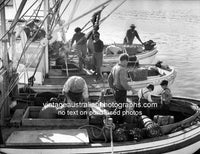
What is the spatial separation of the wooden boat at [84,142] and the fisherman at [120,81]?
45.0 inches

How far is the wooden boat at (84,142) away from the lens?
698 centimetres

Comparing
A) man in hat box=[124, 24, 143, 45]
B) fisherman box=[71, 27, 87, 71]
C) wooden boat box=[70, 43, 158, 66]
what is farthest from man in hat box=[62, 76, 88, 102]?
man in hat box=[124, 24, 143, 45]

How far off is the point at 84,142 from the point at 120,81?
1757 mm

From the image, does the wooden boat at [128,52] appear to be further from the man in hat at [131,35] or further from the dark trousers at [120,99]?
the dark trousers at [120,99]

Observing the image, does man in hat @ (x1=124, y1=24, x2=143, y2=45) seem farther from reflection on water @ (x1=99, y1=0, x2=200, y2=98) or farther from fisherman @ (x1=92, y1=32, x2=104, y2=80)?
fisherman @ (x1=92, y1=32, x2=104, y2=80)

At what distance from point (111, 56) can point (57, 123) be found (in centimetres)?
908

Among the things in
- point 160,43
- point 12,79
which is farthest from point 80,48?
point 160,43

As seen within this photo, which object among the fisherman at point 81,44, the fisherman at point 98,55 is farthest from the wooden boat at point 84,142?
the fisherman at point 81,44

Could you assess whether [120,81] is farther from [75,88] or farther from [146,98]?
[146,98]

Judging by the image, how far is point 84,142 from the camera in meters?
7.14

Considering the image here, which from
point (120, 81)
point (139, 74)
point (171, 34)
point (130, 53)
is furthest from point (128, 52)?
point (171, 34)

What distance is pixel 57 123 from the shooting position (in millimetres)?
7930

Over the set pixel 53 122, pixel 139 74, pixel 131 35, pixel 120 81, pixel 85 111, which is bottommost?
pixel 53 122

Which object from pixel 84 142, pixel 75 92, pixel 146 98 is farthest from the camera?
pixel 146 98
